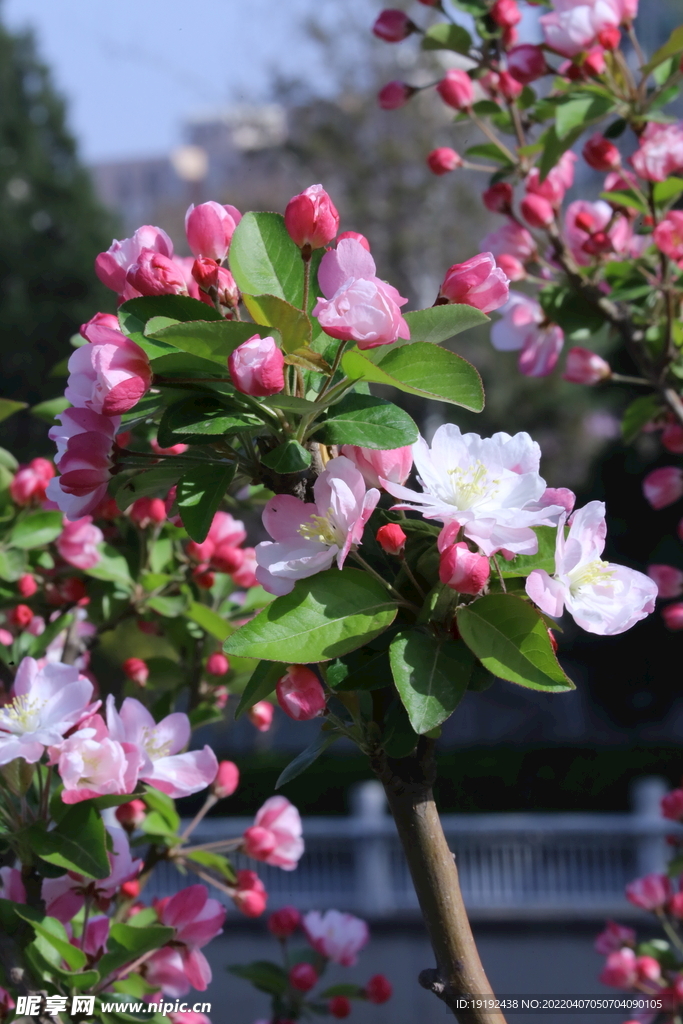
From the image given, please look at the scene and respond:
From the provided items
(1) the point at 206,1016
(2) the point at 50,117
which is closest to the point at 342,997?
(1) the point at 206,1016

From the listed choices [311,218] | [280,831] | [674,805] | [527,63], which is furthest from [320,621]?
[674,805]

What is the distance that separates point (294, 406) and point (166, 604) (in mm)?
646

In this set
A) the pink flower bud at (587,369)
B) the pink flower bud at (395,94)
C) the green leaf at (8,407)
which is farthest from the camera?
the pink flower bud at (395,94)

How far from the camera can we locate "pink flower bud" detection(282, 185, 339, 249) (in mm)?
708

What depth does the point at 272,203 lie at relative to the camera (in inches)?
392

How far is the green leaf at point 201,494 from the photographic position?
66cm

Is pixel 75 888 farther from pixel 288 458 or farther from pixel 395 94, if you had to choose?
pixel 395 94

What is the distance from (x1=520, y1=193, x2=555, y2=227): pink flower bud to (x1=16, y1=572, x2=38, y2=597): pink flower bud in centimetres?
85

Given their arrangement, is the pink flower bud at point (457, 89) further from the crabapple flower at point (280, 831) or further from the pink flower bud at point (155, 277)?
the crabapple flower at point (280, 831)

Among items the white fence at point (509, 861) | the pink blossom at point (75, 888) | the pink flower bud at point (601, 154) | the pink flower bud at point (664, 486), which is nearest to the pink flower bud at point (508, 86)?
the pink flower bud at point (601, 154)

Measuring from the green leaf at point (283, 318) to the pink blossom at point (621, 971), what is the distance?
4.27ft

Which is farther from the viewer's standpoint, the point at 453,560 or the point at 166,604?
the point at 166,604

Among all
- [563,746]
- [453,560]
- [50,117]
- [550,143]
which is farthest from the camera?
[50,117]

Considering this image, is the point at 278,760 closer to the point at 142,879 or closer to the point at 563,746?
the point at 563,746
